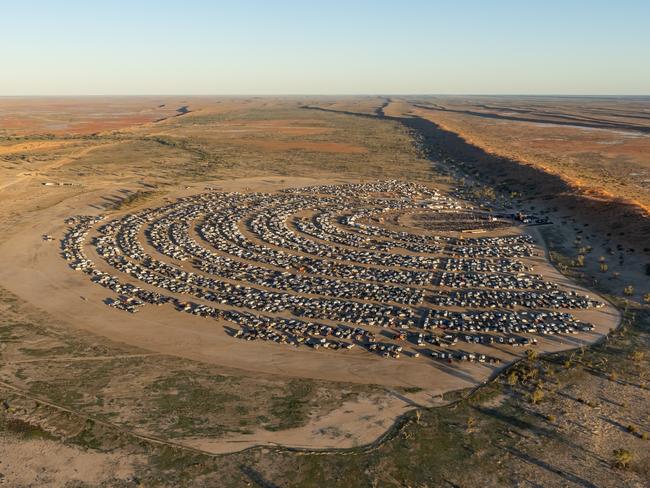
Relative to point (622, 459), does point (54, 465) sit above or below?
below

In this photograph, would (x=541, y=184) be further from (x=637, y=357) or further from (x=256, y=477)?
(x=256, y=477)

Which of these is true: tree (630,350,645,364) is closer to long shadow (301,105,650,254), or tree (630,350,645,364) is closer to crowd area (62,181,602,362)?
crowd area (62,181,602,362)

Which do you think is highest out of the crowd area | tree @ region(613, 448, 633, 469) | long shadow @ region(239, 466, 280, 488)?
the crowd area

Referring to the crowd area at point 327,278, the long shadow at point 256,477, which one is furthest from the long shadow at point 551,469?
the long shadow at point 256,477

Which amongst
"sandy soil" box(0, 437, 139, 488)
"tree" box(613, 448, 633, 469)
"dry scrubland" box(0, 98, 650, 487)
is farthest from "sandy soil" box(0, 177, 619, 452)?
"tree" box(613, 448, 633, 469)

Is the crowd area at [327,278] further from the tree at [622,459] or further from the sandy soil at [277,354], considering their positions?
the tree at [622,459]

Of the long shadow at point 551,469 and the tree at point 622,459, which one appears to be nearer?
the long shadow at point 551,469

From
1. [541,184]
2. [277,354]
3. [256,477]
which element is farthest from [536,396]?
[541,184]

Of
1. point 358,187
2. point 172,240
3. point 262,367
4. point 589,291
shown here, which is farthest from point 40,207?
point 589,291

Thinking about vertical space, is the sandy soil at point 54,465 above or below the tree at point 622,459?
below
